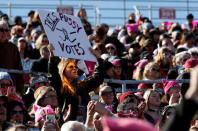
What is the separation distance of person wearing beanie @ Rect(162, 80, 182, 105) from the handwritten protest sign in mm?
1081

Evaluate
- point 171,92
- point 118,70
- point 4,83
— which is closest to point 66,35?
point 4,83

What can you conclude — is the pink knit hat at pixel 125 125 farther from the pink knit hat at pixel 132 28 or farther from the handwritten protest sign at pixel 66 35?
the pink knit hat at pixel 132 28

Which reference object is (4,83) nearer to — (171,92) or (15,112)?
(15,112)

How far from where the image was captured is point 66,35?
7.38m

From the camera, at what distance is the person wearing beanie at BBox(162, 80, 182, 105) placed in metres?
7.36

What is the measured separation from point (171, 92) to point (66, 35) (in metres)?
1.55

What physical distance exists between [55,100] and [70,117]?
379 millimetres

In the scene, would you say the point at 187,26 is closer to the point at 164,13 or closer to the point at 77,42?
the point at 164,13

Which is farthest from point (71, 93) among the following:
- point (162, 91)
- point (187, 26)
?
point (187, 26)

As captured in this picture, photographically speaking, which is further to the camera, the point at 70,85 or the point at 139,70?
the point at 139,70

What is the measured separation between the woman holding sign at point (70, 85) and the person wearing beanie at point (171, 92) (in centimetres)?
105

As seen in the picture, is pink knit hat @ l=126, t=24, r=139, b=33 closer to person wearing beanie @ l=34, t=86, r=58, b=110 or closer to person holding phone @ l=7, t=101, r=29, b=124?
person wearing beanie @ l=34, t=86, r=58, b=110

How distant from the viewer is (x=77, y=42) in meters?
7.41

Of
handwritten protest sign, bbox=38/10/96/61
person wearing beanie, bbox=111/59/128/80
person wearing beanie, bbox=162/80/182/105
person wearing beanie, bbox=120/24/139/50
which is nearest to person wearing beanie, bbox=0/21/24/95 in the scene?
handwritten protest sign, bbox=38/10/96/61
